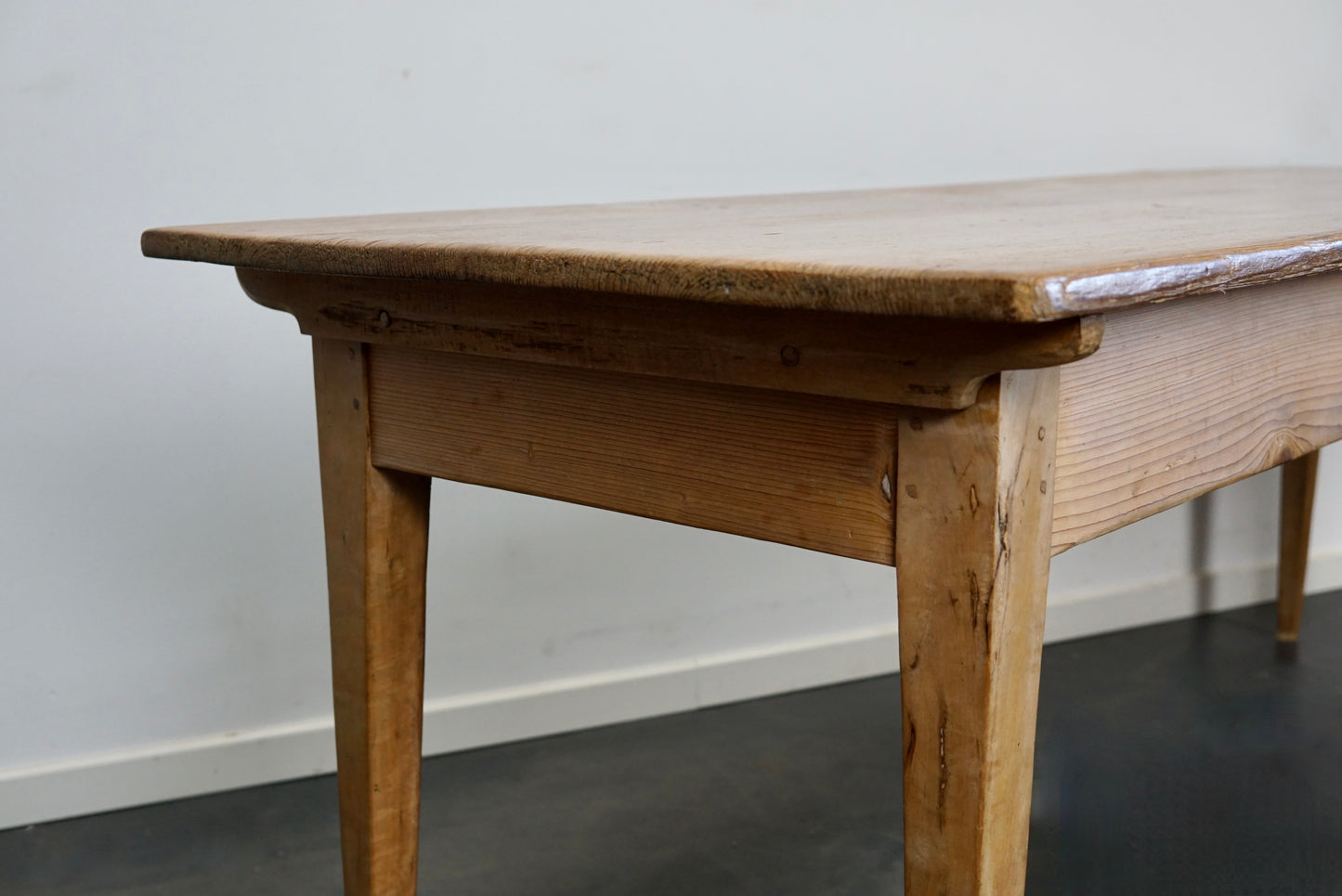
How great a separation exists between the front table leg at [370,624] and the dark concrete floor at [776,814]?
379 millimetres

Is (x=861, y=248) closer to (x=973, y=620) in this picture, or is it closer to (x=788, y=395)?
(x=788, y=395)

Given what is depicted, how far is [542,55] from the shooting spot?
183cm

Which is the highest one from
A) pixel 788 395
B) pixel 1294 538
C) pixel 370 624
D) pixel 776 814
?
pixel 788 395

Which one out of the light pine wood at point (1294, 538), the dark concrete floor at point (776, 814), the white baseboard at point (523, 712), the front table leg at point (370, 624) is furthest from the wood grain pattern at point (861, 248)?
the light pine wood at point (1294, 538)

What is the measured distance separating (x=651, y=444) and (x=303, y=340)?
3.45ft

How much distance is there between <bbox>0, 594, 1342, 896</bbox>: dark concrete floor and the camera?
4.86ft

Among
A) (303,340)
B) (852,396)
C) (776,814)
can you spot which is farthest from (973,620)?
(303,340)

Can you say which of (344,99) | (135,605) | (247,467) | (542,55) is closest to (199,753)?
(135,605)

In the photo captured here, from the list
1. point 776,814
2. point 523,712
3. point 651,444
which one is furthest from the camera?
point 523,712

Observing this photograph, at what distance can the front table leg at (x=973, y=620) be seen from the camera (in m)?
0.68

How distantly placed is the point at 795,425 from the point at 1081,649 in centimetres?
170

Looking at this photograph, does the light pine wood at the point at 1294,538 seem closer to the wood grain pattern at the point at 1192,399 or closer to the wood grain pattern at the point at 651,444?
the wood grain pattern at the point at 1192,399

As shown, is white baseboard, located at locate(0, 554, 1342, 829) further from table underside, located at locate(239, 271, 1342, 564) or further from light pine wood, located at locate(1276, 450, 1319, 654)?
table underside, located at locate(239, 271, 1342, 564)

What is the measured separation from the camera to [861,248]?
2.40 feet
